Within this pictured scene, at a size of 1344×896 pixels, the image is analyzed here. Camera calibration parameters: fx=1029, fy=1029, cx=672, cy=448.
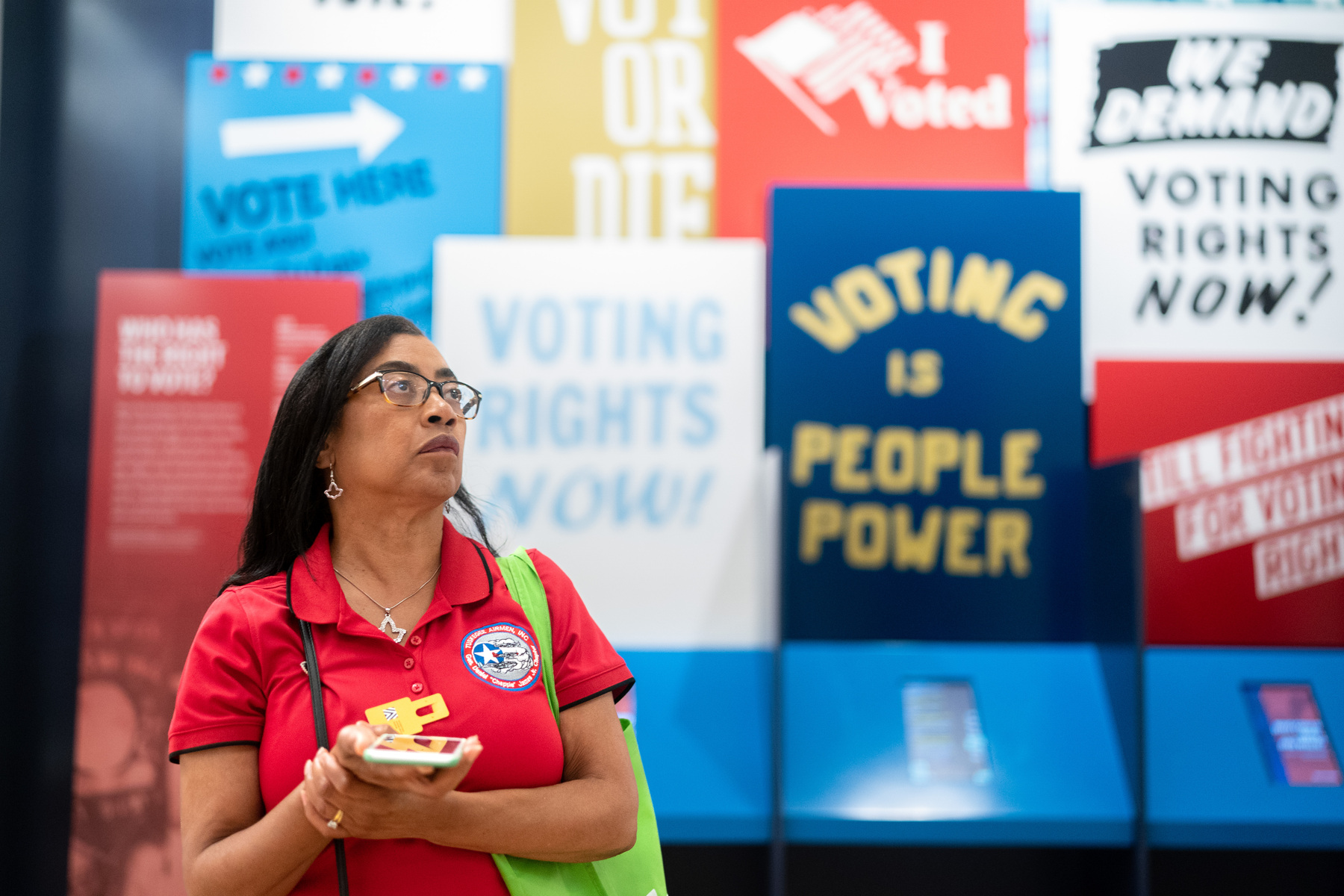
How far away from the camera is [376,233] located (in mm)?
3164

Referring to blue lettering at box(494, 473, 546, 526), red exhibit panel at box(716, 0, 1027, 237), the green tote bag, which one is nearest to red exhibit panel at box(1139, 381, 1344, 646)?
red exhibit panel at box(716, 0, 1027, 237)

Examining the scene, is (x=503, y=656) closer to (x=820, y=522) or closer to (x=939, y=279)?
(x=820, y=522)

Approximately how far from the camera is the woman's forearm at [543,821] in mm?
1133

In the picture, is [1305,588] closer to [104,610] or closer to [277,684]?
[277,684]

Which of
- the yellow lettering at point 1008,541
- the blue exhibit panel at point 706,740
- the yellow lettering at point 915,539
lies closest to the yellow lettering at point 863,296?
the yellow lettering at point 915,539

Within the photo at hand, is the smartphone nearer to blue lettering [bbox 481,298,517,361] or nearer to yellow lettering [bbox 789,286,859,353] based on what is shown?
blue lettering [bbox 481,298,517,361]

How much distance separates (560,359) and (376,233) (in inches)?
30.3

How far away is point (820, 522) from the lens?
9.55 ft

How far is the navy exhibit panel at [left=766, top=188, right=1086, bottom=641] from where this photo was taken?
9.52ft

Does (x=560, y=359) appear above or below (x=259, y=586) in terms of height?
above

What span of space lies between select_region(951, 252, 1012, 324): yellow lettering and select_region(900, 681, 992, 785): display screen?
1036 mm

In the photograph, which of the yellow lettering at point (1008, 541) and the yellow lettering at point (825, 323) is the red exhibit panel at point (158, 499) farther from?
the yellow lettering at point (1008, 541)

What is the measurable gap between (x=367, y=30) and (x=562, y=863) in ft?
9.30

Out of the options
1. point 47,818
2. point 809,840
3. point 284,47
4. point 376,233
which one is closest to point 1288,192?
point 809,840
